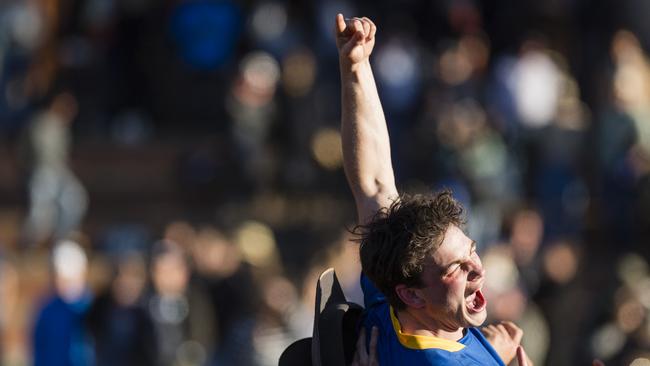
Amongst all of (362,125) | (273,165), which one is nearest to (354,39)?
(362,125)

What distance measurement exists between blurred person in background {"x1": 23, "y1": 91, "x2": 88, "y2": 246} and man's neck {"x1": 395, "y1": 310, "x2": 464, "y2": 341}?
990cm

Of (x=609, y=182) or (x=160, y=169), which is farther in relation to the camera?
(x=160, y=169)

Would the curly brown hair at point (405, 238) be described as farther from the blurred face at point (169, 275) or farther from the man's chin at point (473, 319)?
the blurred face at point (169, 275)

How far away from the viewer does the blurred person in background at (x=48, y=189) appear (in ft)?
46.6

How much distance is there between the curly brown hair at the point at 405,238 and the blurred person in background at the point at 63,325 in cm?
675

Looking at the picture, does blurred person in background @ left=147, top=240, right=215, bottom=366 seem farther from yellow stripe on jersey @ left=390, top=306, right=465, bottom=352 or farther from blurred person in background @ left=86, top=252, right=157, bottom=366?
yellow stripe on jersey @ left=390, top=306, right=465, bottom=352

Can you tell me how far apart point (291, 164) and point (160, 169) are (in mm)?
1713

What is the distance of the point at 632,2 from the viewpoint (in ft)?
50.9

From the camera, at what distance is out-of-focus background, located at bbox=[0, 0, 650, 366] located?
35.0ft

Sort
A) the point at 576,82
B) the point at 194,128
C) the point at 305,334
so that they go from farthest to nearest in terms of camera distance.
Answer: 1. the point at 194,128
2. the point at 576,82
3. the point at 305,334

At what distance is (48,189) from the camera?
14219 mm

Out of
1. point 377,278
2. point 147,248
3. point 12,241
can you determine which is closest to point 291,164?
point 147,248

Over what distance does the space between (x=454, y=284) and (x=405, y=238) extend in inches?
7.4

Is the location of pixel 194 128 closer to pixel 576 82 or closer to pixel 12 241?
pixel 12 241
